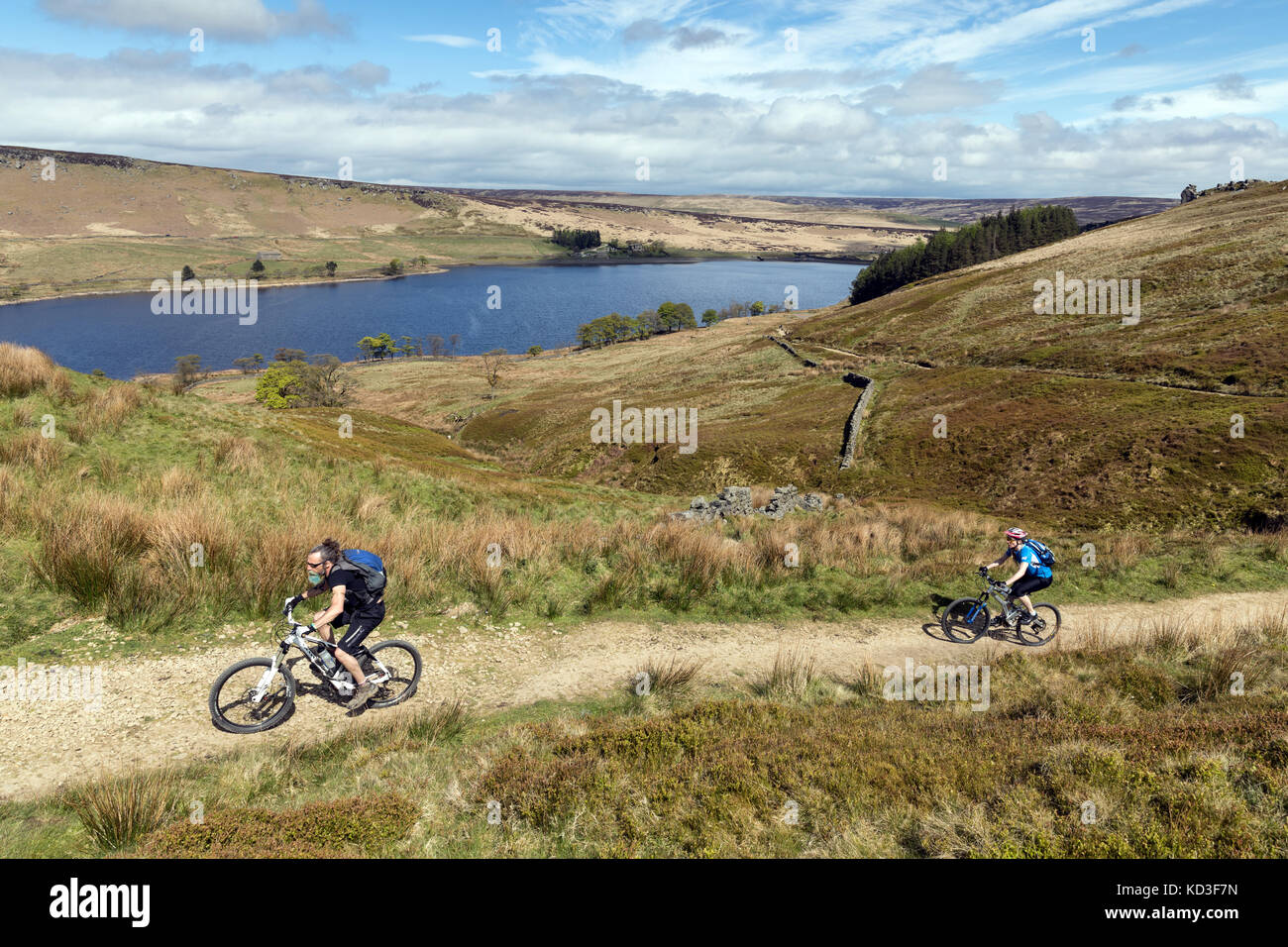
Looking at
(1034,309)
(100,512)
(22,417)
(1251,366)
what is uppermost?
(1034,309)

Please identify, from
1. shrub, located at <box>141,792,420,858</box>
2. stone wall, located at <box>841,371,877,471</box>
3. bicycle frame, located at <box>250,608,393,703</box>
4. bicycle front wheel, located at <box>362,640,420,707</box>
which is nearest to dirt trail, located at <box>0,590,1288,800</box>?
bicycle front wheel, located at <box>362,640,420,707</box>

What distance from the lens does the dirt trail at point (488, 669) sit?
755 cm

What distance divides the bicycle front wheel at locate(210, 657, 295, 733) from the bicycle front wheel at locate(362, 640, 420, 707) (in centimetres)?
109

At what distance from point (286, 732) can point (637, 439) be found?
159ft

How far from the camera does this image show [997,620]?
41.9ft

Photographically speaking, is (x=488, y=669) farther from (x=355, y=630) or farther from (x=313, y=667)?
(x=313, y=667)

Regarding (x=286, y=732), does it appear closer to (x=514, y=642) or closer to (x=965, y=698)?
(x=514, y=642)

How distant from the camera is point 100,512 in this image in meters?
11.5

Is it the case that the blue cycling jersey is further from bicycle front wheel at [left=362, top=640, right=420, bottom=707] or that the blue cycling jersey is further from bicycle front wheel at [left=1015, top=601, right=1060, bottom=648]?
bicycle front wheel at [left=362, top=640, right=420, bottom=707]

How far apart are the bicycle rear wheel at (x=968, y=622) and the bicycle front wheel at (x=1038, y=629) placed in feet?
2.29

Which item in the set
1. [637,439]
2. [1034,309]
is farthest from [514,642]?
[1034,309]

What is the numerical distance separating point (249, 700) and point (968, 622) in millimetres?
13251

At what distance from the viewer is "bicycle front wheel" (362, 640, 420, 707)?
925 centimetres
